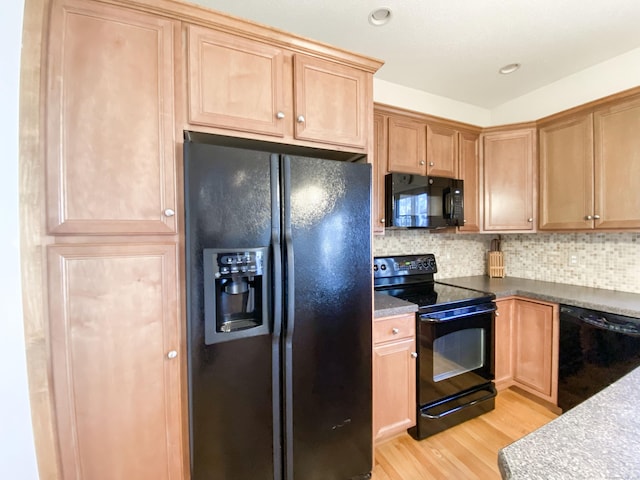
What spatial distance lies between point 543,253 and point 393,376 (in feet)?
6.74

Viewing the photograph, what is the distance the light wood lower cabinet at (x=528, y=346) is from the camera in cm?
204

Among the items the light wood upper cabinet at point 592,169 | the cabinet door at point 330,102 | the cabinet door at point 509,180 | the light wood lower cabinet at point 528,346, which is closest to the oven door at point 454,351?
the light wood lower cabinet at point 528,346

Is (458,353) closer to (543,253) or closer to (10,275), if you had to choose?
(543,253)

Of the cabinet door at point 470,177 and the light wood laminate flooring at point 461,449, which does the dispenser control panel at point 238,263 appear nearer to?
the light wood laminate flooring at point 461,449

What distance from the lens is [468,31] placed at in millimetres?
1791

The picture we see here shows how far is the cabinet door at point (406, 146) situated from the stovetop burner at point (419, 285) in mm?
757

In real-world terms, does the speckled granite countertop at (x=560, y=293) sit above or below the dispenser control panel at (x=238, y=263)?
below

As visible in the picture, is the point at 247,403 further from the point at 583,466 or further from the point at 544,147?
the point at 544,147

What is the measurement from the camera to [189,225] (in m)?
1.12

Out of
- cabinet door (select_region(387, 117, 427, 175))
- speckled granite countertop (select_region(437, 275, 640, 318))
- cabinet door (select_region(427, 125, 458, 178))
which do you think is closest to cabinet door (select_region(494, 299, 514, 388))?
speckled granite countertop (select_region(437, 275, 640, 318))

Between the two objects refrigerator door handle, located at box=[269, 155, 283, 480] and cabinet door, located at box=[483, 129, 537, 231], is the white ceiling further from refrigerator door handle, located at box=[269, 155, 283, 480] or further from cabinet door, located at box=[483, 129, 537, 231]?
refrigerator door handle, located at box=[269, 155, 283, 480]

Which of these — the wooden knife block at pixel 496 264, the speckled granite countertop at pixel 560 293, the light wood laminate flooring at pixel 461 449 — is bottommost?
the light wood laminate flooring at pixel 461 449

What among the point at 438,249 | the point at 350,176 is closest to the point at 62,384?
the point at 350,176

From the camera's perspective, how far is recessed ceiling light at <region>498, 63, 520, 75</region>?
220 centimetres
